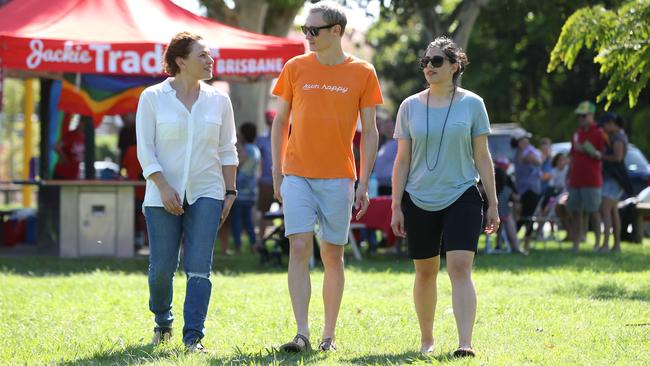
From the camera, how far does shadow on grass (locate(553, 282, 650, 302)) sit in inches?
Answer: 404

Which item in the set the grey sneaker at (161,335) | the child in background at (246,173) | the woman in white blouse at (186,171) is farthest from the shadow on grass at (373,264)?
the woman in white blouse at (186,171)

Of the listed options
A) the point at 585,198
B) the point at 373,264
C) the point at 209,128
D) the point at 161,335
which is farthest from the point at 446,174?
the point at 585,198

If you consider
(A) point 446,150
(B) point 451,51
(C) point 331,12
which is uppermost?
(C) point 331,12

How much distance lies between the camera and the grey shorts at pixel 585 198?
52.4 ft

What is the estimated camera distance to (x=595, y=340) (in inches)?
293

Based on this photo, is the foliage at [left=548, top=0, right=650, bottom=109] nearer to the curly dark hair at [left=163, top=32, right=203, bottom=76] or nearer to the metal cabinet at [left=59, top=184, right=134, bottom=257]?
the curly dark hair at [left=163, top=32, right=203, bottom=76]

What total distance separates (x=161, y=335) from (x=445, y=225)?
6.29 feet

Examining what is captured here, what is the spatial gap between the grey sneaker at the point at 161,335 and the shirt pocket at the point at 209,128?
4.08 ft

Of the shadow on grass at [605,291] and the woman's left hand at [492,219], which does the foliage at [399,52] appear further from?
the woman's left hand at [492,219]

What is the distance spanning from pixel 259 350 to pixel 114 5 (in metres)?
8.51

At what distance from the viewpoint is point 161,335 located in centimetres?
740

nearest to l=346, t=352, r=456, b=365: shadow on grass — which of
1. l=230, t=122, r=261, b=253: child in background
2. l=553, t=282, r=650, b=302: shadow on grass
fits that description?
l=553, t=282, r=650, b=302: shadow on grass

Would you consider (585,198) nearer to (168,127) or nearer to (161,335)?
(161,335)

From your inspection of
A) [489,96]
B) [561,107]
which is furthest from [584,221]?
[489,96]
